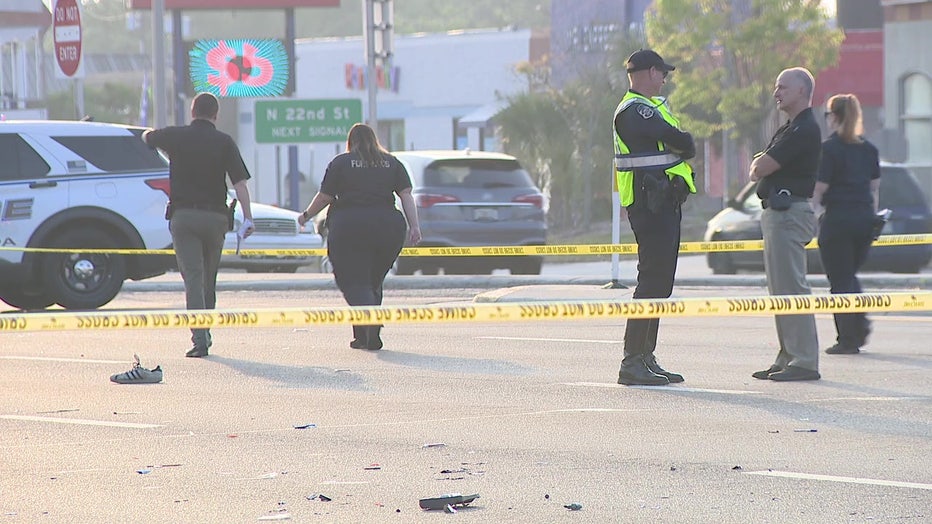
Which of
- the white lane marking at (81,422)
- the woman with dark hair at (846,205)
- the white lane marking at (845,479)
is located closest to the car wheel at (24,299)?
the white lane marking at (81,422)

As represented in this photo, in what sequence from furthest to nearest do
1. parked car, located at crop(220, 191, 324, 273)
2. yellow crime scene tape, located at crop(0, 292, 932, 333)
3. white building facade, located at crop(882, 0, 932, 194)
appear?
white building facade, located at crop(882, 0, 932, 194) < parked car, located at crop(220, 191, 324, 273) < yellow crime scene tape, located at crop(0, 292, 932, 333)

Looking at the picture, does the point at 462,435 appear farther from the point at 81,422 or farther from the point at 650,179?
the point at 650,179

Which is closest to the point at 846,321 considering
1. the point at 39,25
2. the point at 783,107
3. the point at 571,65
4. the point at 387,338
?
the point at 783,107

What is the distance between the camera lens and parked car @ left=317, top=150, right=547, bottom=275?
786 inches

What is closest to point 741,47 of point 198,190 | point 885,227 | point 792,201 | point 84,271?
point 885,227

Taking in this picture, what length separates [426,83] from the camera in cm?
5722

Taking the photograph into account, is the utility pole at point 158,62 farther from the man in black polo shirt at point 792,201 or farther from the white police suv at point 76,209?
the man in black polo shirt at point 792,201

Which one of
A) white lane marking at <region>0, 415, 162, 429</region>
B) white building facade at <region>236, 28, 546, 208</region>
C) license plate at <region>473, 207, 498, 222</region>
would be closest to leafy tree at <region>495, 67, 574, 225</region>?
white building facade at <region>236, 28, 546, 208</region>

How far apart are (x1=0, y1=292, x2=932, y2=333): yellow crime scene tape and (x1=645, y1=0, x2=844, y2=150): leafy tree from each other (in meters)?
27.8

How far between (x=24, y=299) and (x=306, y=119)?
13156 millimetres

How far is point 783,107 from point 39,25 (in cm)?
4336

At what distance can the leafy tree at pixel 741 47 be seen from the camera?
36.3 metres

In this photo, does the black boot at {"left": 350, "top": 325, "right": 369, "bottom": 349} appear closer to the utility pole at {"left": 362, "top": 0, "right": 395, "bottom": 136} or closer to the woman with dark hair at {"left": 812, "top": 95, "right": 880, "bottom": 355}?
the woman with dark hair at {"left": 812, "top": 95, "right": 880, "bottom": 355}

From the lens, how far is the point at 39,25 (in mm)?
50812
